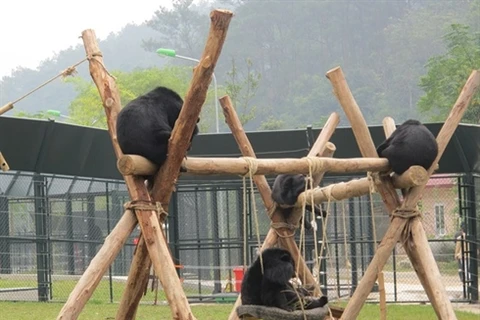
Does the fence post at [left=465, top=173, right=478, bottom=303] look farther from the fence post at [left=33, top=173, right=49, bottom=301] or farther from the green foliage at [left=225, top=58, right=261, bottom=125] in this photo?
the green foliage at [left=225, top=58, right=261, bottom=125]

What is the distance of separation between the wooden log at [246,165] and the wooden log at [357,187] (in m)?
0.19

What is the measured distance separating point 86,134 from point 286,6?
7738 centimetres

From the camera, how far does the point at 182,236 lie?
16.8m

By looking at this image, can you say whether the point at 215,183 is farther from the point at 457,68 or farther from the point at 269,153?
the point at 457,68

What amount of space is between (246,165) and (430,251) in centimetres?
182

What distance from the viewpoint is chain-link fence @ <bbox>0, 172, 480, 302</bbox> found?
1557cm

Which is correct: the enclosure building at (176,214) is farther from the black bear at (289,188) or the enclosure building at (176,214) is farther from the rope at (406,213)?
the rope at (406,213)

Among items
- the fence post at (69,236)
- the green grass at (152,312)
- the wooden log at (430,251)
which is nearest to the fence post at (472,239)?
the green grass at (152,312)

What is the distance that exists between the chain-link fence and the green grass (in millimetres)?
799

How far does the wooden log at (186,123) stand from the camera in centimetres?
574

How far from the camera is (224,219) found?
17.0 metres

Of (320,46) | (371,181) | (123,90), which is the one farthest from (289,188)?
(320,46)

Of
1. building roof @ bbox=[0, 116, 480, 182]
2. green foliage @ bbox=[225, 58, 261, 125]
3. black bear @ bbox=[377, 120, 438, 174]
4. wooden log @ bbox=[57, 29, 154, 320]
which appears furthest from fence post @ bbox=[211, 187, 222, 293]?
green foliage @ bbox=[225, 58, 261, 125]

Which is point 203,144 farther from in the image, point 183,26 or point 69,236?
point 183,26
